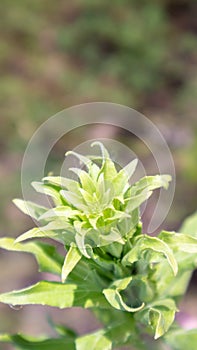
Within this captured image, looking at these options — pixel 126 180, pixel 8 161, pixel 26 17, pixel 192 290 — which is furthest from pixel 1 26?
pixel 126 180

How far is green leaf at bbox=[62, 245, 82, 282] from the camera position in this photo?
880 mm

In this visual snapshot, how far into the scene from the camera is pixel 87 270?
3.40ft

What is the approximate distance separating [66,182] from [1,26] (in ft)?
11.5

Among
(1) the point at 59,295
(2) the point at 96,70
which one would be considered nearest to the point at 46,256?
(1) the point at 59,295

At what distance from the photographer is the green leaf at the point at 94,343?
1025 millimetres

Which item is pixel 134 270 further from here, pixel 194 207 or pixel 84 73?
pixel 84 73

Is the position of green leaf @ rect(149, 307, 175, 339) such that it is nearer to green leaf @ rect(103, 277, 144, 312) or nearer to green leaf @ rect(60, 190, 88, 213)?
green leaf @ rect(103, 277, 144, 312)

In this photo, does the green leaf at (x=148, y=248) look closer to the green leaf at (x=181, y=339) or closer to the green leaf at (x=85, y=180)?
the green leaf at (x=85, y=180)

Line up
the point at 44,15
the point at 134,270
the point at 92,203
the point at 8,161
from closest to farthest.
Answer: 1. the point at 92,203
2. the point at 134,270
3. the point at 8,161
4. the point at 44,15

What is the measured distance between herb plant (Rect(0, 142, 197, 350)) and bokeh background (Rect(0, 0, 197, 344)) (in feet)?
6.86

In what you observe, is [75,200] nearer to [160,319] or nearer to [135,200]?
[135,200]

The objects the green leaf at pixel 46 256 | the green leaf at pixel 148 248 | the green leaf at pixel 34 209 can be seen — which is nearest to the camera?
the green leaf at pixel 148 248

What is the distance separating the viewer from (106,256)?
3.20 ft

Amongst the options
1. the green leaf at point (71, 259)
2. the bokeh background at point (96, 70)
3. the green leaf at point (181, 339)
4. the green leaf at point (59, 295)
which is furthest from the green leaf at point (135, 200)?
the bokeh background at point (96, 70)
